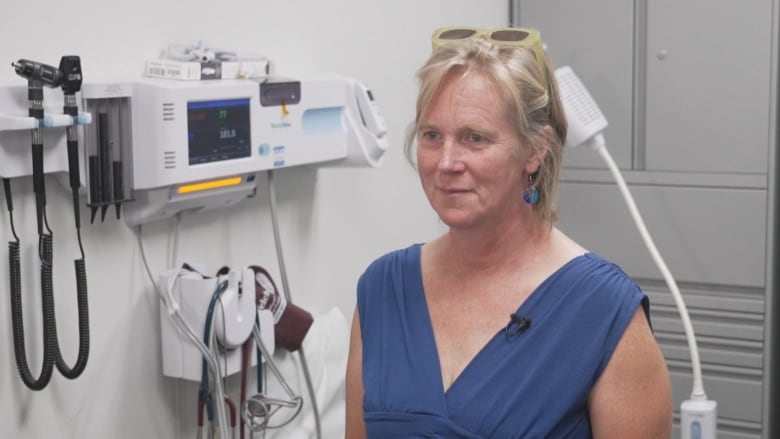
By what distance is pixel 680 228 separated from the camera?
9.80 feet

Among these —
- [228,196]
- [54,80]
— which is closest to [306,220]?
[228,196]

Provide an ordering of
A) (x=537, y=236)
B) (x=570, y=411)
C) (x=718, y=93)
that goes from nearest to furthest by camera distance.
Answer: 1. (x=570, y=411)
2. (x=537, y=236)
3. (x=718, y=93)

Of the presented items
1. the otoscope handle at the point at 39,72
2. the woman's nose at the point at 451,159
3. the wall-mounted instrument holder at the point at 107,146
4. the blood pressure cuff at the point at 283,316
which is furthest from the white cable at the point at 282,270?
the woman's nose at the point at 451,159

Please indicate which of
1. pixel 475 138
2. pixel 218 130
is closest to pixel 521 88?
pixel 475 138

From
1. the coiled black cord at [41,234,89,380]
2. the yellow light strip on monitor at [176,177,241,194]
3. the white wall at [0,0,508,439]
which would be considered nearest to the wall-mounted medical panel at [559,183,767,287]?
the white wall at [0,0,508,439]

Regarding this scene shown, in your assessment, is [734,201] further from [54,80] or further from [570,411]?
[54,80]

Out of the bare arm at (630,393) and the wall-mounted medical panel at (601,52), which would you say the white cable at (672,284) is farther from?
the bare arm at (630,393)

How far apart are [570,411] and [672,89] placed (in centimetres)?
166

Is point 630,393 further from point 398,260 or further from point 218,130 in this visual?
point 218,130

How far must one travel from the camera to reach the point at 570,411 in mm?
1479

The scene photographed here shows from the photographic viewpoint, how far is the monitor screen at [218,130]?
1879 millimetres

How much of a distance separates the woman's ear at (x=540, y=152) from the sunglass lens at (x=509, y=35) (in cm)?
13

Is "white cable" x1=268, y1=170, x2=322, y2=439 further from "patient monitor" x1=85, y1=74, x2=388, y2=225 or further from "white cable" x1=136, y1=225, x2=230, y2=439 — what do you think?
"white cable" x1=136, y1=225, x2=230, y2=439

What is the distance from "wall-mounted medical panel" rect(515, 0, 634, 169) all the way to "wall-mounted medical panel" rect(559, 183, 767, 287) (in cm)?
11
